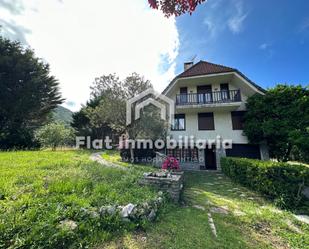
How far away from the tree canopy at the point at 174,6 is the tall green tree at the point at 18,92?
2018 centimetres

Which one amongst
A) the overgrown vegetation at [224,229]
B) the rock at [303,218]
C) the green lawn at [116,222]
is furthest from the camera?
the rock at [303,218]

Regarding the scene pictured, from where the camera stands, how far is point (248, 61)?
12.8 meters

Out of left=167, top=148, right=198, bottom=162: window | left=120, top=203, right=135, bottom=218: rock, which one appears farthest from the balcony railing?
left=120, top=203, right=135, bottom=218: rock

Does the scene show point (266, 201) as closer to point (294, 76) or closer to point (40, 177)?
point (40, 177)

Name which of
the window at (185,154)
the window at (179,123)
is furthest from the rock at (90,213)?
the window at (179,123)

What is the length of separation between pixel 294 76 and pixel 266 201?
1230 centimetres

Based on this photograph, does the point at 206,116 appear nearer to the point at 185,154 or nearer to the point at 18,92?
the point at 185,154

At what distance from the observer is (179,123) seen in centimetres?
1573

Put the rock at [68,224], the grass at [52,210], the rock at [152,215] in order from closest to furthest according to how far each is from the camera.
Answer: the grass at [52,210]
the rock at [68,224]
the rock at [152,215]

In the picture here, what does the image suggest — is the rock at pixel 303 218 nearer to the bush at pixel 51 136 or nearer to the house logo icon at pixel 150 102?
the house logo icon at pixel 150 102

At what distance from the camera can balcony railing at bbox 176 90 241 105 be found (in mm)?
13906

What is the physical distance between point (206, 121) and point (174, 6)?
12.9 metres

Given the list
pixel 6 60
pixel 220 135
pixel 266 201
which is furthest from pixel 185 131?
pixel 6 60

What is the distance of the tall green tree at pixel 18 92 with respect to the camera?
17.8 m
